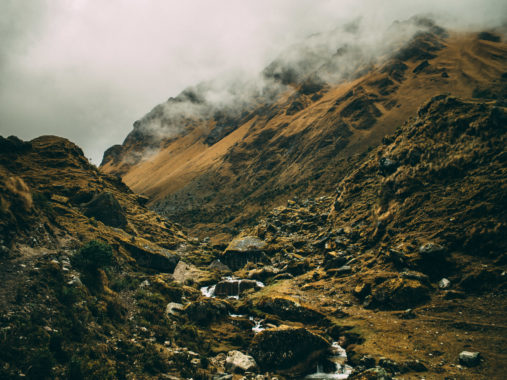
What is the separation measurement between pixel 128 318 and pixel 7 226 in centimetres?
1133

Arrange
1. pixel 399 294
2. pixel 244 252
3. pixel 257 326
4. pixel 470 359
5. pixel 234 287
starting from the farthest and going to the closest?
pixel 244 252, pixel 234 287, pixel 257 326, pixel 399 294, pixel 470 359

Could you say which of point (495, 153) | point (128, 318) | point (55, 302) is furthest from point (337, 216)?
point (55, 302)

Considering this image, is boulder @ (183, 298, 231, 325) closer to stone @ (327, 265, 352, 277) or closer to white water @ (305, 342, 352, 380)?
white water @ (305, 342, 352, 380)

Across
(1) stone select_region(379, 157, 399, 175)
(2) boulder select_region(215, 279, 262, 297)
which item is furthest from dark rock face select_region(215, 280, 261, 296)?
(1) stone select_region(379, 157, 399, 175)

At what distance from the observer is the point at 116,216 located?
58.6m

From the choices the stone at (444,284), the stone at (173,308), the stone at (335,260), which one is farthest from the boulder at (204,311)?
the stone at (444,284)

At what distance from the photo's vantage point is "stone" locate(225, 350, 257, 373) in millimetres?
24080

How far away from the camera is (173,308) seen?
3086 cm

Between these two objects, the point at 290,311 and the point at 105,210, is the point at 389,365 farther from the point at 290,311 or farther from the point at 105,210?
the point at 105,210

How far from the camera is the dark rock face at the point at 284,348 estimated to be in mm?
25656

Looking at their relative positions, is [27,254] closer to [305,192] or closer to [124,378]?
[124,378]

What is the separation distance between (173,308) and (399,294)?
2670 centimetres

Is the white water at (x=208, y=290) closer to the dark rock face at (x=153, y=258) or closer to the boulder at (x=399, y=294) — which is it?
the dark rock face at (x=153, y=258)

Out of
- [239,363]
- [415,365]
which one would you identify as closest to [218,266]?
[239,363]
